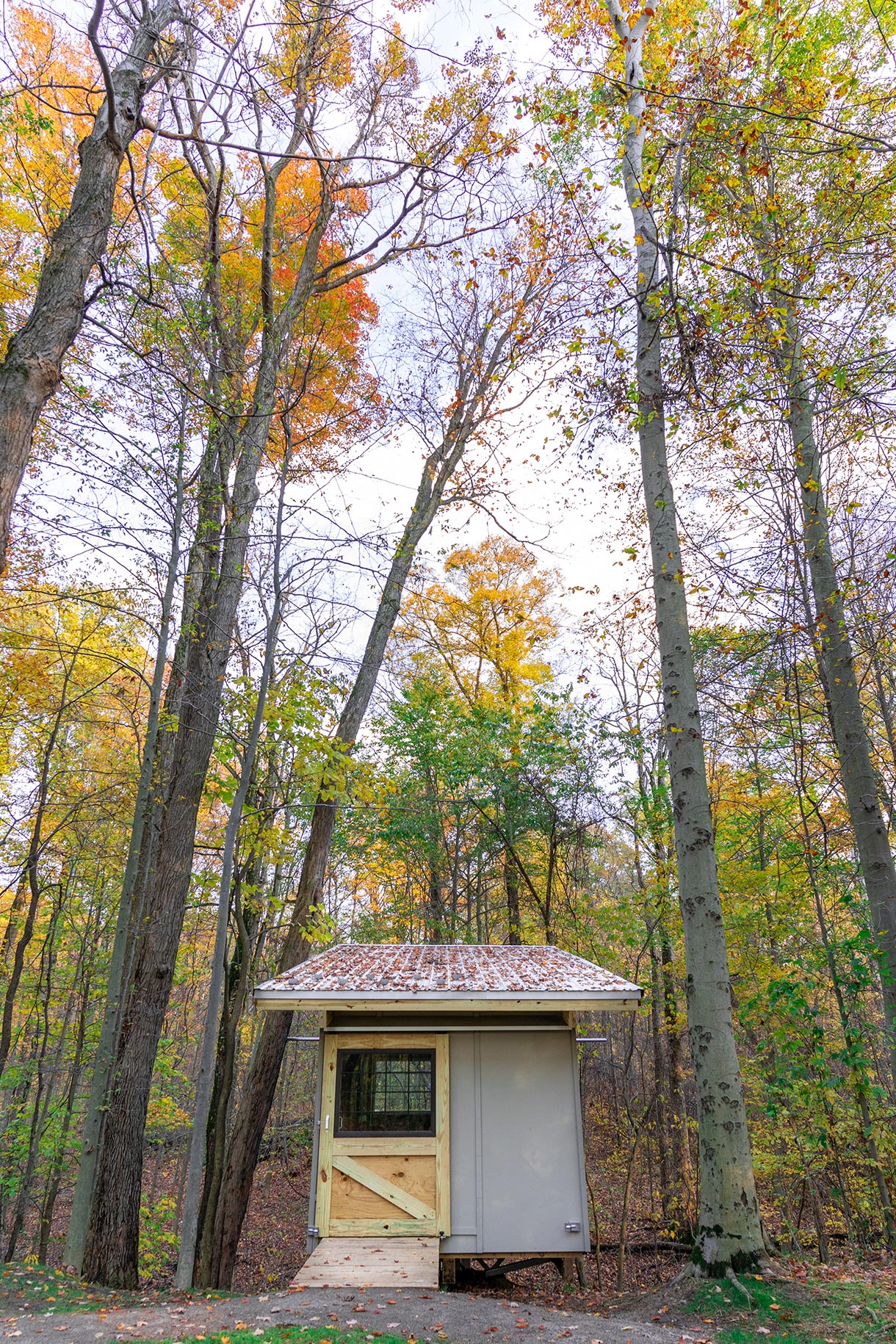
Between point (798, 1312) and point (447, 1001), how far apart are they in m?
2.89

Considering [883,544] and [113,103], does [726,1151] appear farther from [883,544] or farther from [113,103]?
[113,103]

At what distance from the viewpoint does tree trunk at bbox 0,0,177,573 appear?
3410 mm

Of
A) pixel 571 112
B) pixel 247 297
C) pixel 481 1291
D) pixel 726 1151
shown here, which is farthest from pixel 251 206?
pixel 481 1291

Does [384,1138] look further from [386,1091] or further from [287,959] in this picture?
[287,959]

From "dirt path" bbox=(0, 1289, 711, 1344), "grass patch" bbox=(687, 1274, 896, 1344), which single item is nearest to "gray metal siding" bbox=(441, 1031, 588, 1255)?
"dirt path" bbox=(0, 1289, 711, 1344)

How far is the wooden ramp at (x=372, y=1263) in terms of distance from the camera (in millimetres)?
5047

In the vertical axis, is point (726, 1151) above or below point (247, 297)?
below

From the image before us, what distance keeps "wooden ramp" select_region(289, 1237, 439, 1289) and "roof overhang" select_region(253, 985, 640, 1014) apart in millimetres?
1702

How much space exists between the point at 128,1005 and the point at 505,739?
7188 mm

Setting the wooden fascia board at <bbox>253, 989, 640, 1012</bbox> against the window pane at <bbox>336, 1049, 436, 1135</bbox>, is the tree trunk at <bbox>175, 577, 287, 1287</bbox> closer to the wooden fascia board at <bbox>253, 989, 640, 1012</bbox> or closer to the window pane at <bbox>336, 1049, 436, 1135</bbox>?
the wooden fascia board at <bbox>253, 989, 640, 1012</bbox>

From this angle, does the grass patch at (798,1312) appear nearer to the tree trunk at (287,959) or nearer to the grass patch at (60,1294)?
the grass patch at (60,1294)

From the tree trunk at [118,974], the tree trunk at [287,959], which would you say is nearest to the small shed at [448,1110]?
the tree trunk at [118,974]

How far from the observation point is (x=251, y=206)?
9953 millimetres

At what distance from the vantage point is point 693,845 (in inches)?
217
